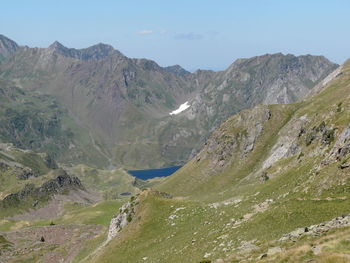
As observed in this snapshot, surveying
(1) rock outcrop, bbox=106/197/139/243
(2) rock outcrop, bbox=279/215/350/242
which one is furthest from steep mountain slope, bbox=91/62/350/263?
(1) rock outcrop, bbox=106/197/139/243

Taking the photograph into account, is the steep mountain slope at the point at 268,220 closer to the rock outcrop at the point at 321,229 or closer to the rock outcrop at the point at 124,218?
the rock outcrop at the point at 321,229

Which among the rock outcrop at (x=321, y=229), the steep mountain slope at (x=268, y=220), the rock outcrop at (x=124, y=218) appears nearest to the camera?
the steep mountain slope at (x=268, y=220)

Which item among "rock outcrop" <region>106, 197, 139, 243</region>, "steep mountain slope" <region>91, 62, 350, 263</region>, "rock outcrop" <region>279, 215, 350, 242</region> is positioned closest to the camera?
"steep mountain slope" <region>91, 62, 350, 263</region>

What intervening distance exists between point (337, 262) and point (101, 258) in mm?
65740

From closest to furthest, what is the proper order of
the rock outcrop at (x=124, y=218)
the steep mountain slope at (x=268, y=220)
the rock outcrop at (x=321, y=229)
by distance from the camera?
the steep mountain slope at (x=268, y=220) → the rock outcrop at (x=321, y=229) → the rock outcrop at (x=124, y=218)

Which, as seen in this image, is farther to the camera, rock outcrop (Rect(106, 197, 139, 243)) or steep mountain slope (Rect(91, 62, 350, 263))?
rock outcrop (Rect(106, 197, 139, 243))

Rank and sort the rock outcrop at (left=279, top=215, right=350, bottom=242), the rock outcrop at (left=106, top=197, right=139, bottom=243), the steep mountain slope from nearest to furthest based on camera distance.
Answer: the steep mountain slope
the rock outcrop at (left=279, top=215, right=350, bottom=242)
the rock outcrop at (left=106, top=197, right=139, bottom=243)

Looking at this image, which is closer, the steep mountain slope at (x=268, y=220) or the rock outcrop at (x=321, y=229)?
the steep mountain slope at (x=268, y=220)

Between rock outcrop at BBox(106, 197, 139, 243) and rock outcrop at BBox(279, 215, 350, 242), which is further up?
rock outcrop at BBox(279, 215, 350, 242)

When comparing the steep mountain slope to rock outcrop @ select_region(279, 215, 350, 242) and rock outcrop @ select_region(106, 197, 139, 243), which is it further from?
rock outcrop @ select_region(106, 197, 139, 243)

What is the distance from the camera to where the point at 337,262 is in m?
24.6

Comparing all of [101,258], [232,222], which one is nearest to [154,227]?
[101,258]

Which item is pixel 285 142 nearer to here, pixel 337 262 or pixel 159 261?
pixel 159 261

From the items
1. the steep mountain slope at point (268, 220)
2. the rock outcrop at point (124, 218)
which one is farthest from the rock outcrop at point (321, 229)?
the rock outcrop at point (124, 218)
